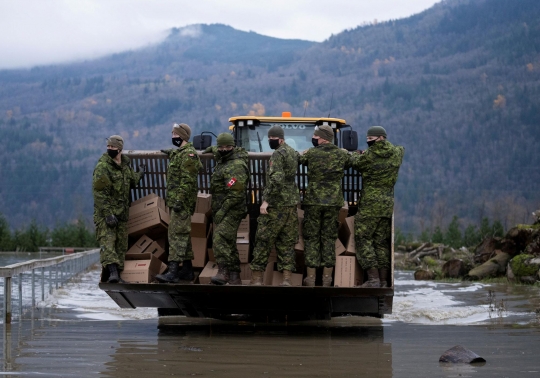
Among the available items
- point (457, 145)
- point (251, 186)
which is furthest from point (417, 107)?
point (251, 186)

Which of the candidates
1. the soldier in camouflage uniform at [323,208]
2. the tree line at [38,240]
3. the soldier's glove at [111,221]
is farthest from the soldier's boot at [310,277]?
the tree line at [38,240]

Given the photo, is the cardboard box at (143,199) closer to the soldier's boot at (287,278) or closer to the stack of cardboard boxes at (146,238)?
the stack of cardboard boxes at (146,238)

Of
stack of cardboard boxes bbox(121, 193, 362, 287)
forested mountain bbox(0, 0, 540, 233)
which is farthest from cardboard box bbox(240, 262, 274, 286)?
forested mountain bbox(0, 0, 540, 233)

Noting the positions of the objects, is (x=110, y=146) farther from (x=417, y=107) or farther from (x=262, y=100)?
(x=262, y=100)

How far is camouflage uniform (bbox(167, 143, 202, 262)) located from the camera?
11617 mm

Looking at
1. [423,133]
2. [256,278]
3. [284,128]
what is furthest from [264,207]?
[423,133]

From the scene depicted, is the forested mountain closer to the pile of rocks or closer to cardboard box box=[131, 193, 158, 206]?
the pile of rocks

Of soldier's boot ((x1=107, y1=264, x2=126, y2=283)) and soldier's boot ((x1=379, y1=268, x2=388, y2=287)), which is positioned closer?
soldier's boot ((x1=107, y1=264, x2=126, y2=283))

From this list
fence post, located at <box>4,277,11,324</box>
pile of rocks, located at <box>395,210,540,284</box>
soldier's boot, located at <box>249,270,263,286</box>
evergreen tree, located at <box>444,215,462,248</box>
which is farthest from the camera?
evergreen tree, located at <box>444,215,462,248</box>

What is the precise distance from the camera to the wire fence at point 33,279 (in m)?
12.6

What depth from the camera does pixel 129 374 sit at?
8.52 meters

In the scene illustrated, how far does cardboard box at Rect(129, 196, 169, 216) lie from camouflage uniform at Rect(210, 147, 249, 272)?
2.52 feet

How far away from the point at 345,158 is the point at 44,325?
446cm

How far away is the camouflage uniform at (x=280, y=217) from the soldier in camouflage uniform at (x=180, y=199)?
849 millimetres
